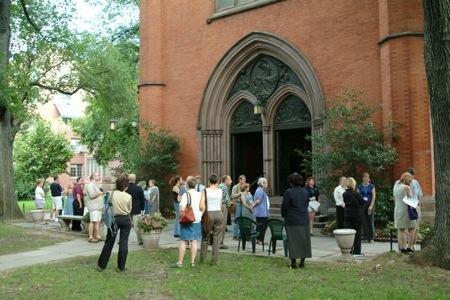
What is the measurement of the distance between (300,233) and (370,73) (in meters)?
7.41

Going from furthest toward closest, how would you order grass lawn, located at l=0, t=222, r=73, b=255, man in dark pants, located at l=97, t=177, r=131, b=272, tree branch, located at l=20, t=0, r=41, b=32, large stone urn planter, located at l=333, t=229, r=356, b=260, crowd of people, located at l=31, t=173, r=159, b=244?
tree branch, located at l=20, t=0, r=41, b=32
grass lawn, located at l=0, t=222, r=73, b=255
crowd of people, located at l=31, t=173, r=159, b=244
large stone urn planter, located at l=333, t=229, r=356, b=260
man in dark pants, located at l=97, t=177, r=131, b=272

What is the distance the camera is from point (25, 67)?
21.1 m

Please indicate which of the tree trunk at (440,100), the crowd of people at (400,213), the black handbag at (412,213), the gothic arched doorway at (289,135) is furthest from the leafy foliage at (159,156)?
the tree trunk at (440,100)

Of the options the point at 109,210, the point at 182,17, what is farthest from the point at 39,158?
the point at 109,210

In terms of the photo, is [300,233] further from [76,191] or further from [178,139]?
[178,139]

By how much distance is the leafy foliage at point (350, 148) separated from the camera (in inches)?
506

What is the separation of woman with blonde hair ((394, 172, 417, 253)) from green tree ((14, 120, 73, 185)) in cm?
3980

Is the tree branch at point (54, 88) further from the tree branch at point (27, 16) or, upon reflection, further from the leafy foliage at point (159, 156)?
the leafy foliage at point (159, 156)

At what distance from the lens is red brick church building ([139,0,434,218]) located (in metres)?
13.1

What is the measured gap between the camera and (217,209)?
357 inches

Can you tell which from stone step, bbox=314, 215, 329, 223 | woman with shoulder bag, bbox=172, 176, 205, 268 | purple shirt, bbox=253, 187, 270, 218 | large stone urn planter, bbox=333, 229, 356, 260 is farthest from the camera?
stone step, bbox=314, 215, 329, 223

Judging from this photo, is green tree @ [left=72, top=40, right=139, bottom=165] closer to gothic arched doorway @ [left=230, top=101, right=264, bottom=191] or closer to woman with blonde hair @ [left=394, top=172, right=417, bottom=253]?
gothic arched doorway @ [left=230, top=101, right=264, bottom=191]

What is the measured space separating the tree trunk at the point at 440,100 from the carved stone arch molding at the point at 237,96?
6863 millimetres

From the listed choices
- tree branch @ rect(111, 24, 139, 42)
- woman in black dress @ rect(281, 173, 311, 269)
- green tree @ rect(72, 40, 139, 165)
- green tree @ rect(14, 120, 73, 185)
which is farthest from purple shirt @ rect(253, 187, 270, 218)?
green tree @ rect(14, 120, 73, 185)
